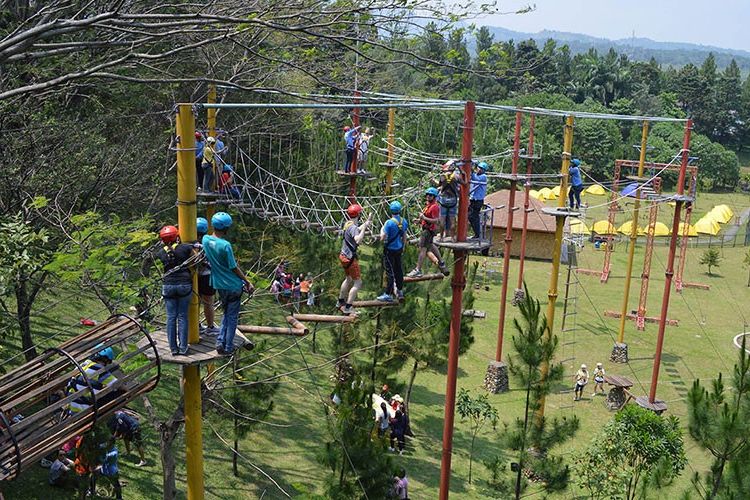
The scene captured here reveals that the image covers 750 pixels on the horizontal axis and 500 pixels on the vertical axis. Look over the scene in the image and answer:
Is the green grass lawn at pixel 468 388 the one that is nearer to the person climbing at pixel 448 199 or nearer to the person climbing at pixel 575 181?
the person climbing at pixel 448 199

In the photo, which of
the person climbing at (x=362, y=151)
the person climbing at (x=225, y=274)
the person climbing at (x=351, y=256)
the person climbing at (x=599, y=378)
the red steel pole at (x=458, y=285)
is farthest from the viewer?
the person climbing at (x=599, y=378)

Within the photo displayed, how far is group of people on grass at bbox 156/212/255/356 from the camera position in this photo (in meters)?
6.25

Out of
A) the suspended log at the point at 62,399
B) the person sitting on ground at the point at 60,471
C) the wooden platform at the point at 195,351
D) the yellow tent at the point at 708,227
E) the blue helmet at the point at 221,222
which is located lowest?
the yellow tent at the point at 708,227

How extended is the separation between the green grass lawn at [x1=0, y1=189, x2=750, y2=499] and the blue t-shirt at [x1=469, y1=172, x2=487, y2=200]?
10.8 feet

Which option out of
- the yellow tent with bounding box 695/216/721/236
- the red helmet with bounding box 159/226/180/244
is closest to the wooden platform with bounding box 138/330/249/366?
the red helmet with bounding box 159/226/180/244

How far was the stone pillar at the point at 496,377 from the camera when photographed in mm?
19656

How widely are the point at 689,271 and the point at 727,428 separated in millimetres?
28111

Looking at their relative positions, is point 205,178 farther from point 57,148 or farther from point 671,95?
point 671,95

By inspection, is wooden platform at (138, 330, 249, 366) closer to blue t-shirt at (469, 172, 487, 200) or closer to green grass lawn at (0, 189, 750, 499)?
green grass lawn at (0, 189, 750, 499)

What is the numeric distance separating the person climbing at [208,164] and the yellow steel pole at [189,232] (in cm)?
612

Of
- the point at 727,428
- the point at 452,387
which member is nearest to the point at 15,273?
the point at 452,387

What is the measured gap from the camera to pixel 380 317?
53.1 ft

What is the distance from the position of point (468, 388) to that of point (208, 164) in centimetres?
984

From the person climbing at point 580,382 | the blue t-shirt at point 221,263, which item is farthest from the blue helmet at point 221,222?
the person climbing at point 580,382
